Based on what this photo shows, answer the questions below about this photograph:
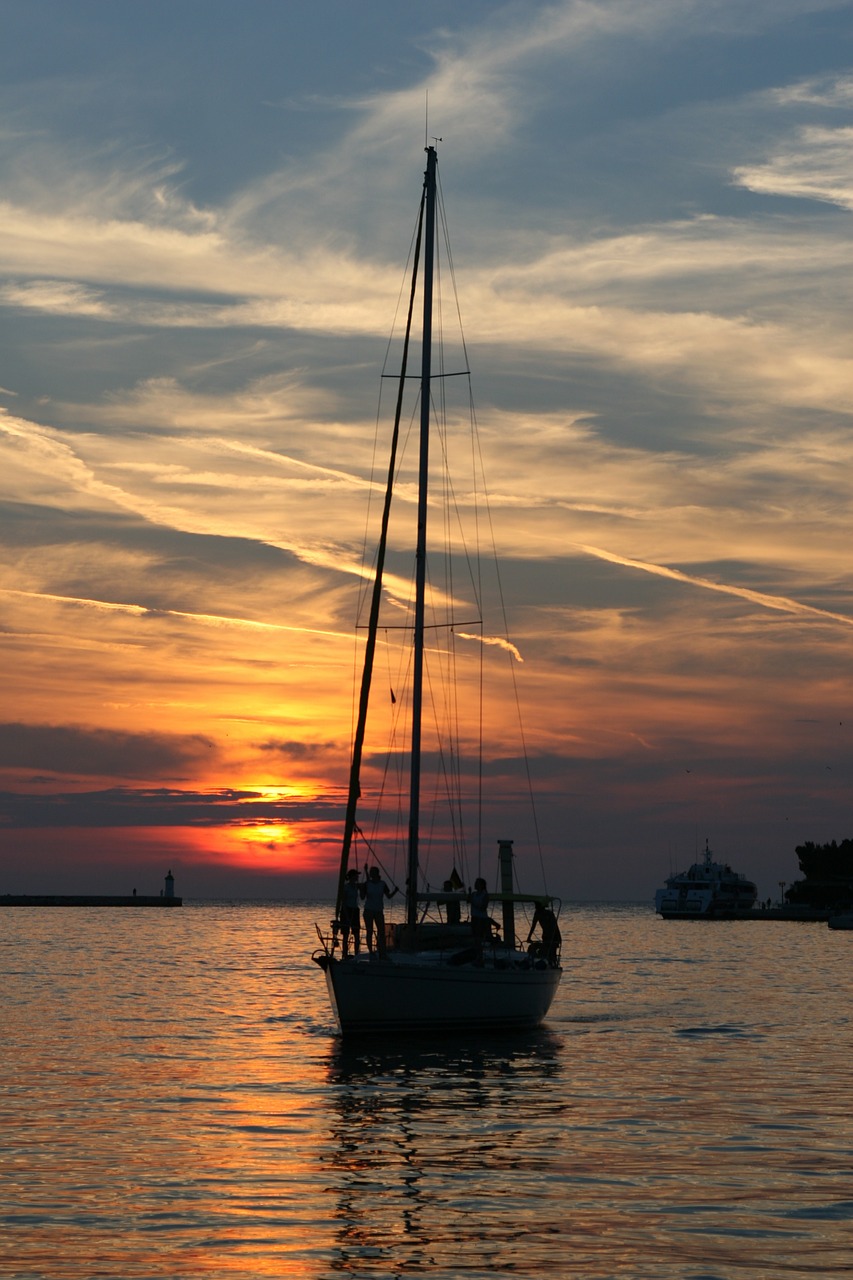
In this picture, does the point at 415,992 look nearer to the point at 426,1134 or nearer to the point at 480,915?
the point at 480,915

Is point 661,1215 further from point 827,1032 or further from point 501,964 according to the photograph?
point 827,1032

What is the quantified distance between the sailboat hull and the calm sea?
864 mm

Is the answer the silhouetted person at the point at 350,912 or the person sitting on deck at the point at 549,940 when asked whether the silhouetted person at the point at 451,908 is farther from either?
the silhouetted person at the point at 350,912

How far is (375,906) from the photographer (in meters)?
39.2

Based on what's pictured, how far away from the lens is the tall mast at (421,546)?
39.4 meters

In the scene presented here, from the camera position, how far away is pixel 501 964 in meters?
40.2

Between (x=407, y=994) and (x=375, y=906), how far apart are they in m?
2.72

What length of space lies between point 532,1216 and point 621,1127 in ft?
26.5

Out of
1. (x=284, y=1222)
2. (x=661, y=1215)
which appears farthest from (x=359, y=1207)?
(x=661, y=1215)

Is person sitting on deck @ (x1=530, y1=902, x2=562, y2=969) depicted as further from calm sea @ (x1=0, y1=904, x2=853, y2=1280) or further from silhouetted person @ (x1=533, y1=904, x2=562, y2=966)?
calm sea @ (x1=0, y1=904, x2=853, y2=1280)

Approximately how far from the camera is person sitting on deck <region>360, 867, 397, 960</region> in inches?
1522

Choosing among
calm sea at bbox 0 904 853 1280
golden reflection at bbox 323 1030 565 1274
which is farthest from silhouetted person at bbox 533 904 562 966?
golden reflection at bbox 323 1030 565 1274

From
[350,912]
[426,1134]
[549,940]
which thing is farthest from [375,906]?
[426,1134]

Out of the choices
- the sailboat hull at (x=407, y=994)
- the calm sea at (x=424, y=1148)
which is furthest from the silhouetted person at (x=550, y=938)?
the sailboat hull at (x=407, y=994)
